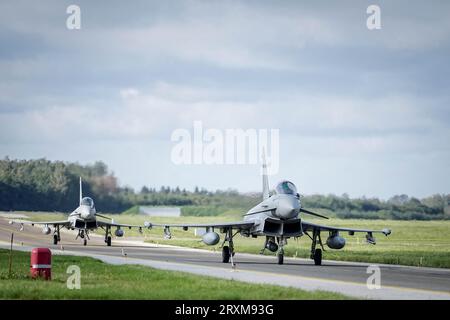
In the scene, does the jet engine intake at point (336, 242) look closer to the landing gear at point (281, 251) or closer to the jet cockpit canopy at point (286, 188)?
the landing gear at point (281, 251)

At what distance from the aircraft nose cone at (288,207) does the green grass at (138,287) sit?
342 inches

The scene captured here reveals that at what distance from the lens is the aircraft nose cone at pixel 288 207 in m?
36.9

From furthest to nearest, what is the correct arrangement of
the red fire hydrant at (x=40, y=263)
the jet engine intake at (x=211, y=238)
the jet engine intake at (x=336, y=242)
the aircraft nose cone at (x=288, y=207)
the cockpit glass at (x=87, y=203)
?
the cockpit glass at (x=87, y=203)
the jet engine intake at (x=336, y=242)
the jet engine intake at (x=211, y=238)
the aircraft nose cone at (x=288, y=207)
the red fire hydrant at (x=40, y=263)

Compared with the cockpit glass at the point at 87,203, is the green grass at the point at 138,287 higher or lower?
lower

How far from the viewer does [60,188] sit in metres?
76.6

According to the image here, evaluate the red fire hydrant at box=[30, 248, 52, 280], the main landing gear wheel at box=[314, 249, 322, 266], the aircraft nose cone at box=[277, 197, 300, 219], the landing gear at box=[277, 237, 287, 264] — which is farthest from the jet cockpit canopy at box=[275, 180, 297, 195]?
the red fire hydrant at box=[30, 248, 52, 280]

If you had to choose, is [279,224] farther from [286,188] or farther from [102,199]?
[102,199]

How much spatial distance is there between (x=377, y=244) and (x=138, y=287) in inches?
1793

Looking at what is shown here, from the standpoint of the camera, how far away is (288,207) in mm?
36906

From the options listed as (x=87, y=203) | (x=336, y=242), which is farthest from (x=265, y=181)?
(x=87, y=203)

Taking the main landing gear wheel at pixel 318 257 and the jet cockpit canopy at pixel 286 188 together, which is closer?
the jet cockpit canopy at pixel 286 188

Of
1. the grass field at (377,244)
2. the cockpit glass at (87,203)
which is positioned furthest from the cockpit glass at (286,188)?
the cockpit glass at (87,203)
